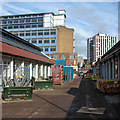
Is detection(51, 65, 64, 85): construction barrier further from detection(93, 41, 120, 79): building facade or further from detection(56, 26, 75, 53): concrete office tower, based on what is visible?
detection(56, 26, 75, 53): concrete office tower

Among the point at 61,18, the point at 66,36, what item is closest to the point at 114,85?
the point at 66,36

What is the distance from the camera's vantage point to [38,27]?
→ 10231cm

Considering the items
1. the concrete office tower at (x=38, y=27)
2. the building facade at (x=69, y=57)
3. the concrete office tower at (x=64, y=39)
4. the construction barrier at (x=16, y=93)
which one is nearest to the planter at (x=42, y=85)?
the construction barrier at (x=16, y=93)

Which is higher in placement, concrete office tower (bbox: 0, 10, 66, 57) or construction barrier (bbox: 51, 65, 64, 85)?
concrete office tower (bbox: 0, 10, 66, 57)

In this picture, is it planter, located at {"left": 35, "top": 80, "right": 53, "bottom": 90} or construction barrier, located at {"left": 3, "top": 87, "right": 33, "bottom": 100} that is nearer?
construction barrier, located at {"left": 3, "top": 87, "right": 33, "bottom": 100}

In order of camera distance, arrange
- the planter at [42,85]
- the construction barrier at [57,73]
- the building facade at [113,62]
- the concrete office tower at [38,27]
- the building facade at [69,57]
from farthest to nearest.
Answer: the concrete office tower at [38,27] → the building facade at [69,57] → the construction barrier at [57,73] → the planter at [42,85] → the building facade at [113,62]

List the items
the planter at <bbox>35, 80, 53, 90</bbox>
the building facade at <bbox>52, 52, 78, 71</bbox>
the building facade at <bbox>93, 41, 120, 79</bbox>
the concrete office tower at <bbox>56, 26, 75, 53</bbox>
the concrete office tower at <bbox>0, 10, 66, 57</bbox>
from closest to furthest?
the building facade at <bbox>93, 41, 120, 79</bbox>, the planter at <bbox>35, 80, 53, 90</bbox>, the building facade at <bbox>52, 52, 78, 71</bbox>, the concrete office tower at <bbox>0, 10, 66, 57</bbox>, the concrete office tower at <bbox>56, 26, 75, 53</bbox>

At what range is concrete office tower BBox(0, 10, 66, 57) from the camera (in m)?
94.9

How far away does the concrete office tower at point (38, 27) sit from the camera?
311 ft

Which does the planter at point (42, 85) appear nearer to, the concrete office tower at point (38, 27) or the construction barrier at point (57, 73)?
the construction barrier at point (57, 73)

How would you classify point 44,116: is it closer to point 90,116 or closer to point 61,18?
point 90,116

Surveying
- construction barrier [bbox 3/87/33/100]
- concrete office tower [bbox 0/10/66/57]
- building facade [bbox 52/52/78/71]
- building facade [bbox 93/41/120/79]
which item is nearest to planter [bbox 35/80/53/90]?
construction barrier [bbox 3/87/33/100]

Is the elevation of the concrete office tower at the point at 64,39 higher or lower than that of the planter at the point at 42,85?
higher

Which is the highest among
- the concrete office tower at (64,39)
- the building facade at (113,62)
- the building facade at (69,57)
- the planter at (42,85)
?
the concrete office tower at (64,39)
